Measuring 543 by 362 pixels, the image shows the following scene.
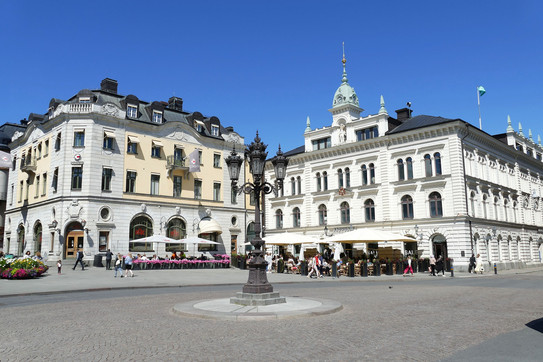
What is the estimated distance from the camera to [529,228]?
49125 mm

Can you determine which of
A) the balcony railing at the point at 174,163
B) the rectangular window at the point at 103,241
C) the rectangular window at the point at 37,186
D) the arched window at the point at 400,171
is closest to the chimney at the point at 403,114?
the arched window at the point at 400,171

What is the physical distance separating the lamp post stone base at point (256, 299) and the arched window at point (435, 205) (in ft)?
97.9

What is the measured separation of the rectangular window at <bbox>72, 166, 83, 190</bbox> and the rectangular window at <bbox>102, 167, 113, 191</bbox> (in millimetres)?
1900

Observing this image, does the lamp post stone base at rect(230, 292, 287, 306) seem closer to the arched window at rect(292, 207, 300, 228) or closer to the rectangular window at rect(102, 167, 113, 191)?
the rectangular window at rect(102, 167, 113, 191)

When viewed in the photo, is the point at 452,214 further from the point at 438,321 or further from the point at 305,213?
the point at 438,321

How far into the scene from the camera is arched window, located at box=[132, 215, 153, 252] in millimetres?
43375

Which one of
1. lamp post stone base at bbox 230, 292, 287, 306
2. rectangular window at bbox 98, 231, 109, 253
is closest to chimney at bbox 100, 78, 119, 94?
rectangular window at bbox 98, 231, 109, 253

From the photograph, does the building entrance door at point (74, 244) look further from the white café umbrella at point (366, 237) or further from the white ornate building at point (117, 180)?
the white café umbrella at point (366, 237)

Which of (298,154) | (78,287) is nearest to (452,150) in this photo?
(298,154)

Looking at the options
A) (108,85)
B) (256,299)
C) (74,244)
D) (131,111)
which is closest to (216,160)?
(131,111)

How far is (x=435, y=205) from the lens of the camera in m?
39.9

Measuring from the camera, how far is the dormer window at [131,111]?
4528 centimetres

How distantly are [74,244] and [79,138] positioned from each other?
9572 mm

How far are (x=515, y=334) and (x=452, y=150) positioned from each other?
32623 millimetres
